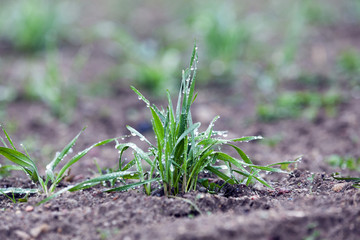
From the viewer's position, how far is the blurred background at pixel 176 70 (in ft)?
14.6

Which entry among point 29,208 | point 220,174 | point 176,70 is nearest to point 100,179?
point 29,208

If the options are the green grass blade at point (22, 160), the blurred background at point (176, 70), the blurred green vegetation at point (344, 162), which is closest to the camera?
the green grass blade at point (22, 160)

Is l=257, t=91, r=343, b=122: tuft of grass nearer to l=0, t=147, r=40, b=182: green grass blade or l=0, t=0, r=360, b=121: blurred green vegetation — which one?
l=0, t=0, r=360, b=121: blurred green vegetation

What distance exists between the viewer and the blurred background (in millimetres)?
4465

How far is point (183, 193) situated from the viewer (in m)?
2.22

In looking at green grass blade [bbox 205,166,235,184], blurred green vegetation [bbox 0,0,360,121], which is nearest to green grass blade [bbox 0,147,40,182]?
green grass blade [bbox 205,166,235,184]

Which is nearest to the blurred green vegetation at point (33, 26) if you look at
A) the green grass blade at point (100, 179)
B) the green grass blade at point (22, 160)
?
the green grass blade at point (22, 160)

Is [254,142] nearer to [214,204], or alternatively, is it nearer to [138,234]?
[214,204]

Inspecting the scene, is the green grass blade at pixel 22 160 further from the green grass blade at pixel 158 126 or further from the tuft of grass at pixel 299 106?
the tuft of grass at pixel 299 106

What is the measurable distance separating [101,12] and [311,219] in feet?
22.1

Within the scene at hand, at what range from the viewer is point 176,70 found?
5.54m

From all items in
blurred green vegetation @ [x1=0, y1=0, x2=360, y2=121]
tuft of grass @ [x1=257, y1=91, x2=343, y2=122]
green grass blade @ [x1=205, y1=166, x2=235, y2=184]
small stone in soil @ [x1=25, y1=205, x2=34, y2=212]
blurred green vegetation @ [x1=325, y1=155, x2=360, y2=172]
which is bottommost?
blurred green vegetation @ [x1=325, y1=155, x2=360, y2=172]

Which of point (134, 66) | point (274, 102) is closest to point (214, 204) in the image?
point (274, 102)

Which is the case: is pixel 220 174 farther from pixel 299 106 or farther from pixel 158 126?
pixel 299 106
